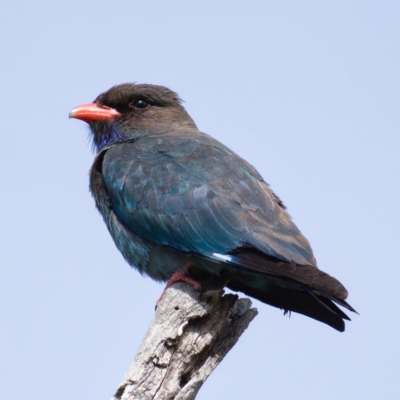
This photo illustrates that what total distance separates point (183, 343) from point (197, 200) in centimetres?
162

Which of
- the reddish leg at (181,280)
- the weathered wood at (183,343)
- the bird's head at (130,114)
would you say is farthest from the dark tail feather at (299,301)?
the bird's head at (130,114)

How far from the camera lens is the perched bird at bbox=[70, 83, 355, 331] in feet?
20.0

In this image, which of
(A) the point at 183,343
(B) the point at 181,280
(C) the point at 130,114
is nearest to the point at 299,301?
(B) the point at 181,280

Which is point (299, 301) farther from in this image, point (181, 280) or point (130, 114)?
point (130, 114)

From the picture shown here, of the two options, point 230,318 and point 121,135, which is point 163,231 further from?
point 121,135

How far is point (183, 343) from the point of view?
17.6ft

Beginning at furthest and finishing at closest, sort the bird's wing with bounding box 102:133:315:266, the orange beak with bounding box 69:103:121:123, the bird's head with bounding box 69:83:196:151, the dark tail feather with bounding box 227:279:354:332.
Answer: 1. the orange beak with bounding box 69:103:121:123
2. the bird's head with bounding box 69:83:196:151
3. the bird's wing with bounding box 102:133:315:266
4. the dark tail feather with bounding box 227:279:354:332

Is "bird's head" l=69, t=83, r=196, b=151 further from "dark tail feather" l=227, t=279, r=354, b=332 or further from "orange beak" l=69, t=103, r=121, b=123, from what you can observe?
"dark tail feather" l=227, t=279, r=354, b=332

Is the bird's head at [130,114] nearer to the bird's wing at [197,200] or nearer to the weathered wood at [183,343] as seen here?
the bird's wing at [197,200]

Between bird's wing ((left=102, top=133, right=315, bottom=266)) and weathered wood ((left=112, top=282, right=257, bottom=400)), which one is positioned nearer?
weathered wood ((left=112, top=282, right=257, bottom=400))

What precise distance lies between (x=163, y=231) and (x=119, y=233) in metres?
0.57

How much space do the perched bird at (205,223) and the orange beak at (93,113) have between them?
0.50 meters

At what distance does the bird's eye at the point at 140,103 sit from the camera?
27.4 ft

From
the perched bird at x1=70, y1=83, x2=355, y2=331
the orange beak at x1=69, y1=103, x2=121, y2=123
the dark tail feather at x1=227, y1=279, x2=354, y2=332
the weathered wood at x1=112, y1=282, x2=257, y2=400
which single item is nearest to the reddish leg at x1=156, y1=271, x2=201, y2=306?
the perched bird at x1=70, y1=83, x2=355, y2=331
